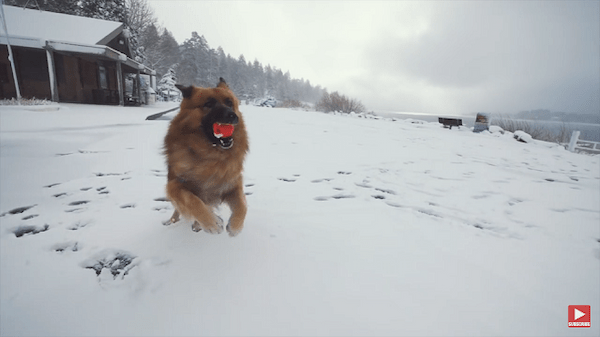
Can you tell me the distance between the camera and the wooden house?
11.8 metres

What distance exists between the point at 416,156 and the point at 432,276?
494cm

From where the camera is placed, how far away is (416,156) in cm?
609

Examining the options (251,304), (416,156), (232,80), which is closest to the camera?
(251,304)

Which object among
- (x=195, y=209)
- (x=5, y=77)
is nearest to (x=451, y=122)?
A: (x=195, y=209)

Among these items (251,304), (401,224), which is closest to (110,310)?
(251,304)

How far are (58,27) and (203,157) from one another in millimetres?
20018

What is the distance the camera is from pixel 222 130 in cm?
173

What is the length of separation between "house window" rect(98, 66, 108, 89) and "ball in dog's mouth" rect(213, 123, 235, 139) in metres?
19.3

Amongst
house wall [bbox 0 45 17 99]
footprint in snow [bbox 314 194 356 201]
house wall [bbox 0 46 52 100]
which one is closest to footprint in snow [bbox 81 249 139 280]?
footprint in snow [bbox 314 194 356 201]

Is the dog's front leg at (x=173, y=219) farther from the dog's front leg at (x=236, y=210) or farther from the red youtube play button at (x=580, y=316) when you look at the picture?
the red youtube play button at (x=580, y=316)

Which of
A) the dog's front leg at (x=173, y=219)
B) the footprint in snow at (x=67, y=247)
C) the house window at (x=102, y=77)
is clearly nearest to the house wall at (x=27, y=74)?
the house window at (x=102, y=77)

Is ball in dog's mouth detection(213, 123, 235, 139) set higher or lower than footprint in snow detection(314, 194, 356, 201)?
higher

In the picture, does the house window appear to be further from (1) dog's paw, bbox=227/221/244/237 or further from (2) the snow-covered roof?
(1) dog's paw, bbox=227/221/244/237

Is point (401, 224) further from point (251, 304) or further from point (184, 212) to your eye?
point (184, 212)
